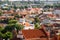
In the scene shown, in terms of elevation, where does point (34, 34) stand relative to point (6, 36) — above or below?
above

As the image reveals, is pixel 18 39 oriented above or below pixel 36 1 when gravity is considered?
above

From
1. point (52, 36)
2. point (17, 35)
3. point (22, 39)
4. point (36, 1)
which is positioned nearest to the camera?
point (52, 36)

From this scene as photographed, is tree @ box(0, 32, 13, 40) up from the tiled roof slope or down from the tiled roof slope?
down

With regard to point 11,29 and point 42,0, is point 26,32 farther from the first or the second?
point 42,0

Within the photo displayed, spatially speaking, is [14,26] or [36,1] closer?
[14,26]

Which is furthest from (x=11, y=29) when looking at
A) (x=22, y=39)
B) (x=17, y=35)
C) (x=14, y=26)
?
(x=22, y=39)

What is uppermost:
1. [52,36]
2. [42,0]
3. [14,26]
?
[52,36]

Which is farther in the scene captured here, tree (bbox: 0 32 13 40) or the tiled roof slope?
tree (bbox: 0 32 13 40)

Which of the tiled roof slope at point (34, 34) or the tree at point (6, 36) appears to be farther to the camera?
the tree at point (6, 36)

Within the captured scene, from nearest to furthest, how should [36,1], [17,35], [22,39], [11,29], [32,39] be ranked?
[32,39] → [22,39] → [17,35] → [11,29] → [36,1]

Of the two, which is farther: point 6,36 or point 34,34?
point 6,36

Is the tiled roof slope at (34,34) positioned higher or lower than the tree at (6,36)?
higher
